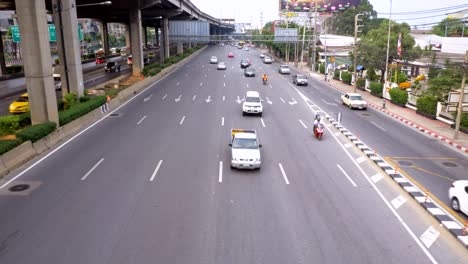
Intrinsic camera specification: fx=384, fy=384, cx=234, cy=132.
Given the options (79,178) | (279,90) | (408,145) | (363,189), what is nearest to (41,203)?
(79,178)

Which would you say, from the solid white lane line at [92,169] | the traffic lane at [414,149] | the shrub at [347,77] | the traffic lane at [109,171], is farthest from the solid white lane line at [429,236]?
the shrub at [347,77]

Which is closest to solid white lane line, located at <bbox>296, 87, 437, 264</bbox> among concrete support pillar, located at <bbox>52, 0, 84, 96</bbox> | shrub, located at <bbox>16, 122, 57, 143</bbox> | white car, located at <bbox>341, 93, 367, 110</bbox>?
white car, located at <bbox>341, 93, 367, 110</bbox>

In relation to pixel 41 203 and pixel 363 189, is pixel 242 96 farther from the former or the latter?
pixel 41 203

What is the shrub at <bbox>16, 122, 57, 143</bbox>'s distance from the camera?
73.9ft

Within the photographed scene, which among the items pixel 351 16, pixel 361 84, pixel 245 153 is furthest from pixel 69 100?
pixel 351 16

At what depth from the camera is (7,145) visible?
2047cm

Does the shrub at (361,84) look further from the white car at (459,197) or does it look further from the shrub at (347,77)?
the white car at (459,197)

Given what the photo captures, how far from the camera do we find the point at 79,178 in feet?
63.5

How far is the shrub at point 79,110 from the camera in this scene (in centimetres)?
2828

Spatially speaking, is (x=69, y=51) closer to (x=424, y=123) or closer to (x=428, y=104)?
(x=424, y=123)

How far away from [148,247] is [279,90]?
42.1m

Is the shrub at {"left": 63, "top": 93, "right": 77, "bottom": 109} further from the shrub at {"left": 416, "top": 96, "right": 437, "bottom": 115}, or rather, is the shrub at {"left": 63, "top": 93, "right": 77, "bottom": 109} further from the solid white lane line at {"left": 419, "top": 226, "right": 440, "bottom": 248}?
the shrub at {"left": 416, "top": 96, "right": 437, "bottom": 115}

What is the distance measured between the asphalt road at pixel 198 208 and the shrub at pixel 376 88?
24262mm

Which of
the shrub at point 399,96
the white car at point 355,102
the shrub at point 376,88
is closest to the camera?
the white car at point 355,102
